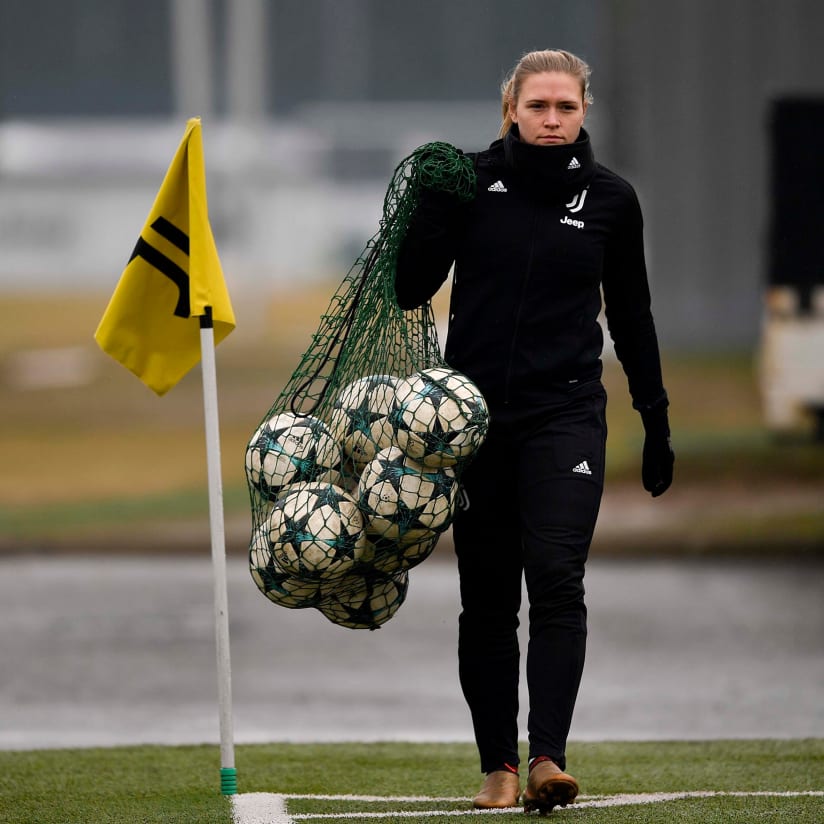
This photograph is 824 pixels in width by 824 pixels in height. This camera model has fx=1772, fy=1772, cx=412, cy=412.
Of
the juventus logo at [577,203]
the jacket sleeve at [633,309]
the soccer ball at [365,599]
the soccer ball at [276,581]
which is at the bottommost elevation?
the soccer ball at [365,599]

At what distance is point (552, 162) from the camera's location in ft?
15.3

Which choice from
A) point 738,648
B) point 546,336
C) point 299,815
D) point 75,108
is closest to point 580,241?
point 546,336

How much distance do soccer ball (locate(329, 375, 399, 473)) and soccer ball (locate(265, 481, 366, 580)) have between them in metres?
0.16

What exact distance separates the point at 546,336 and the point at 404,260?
0.44 meters

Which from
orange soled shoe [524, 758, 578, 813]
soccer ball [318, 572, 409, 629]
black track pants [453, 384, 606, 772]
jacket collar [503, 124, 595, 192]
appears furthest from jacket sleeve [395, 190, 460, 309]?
orange soled shoe [524, 758, 578, 813]

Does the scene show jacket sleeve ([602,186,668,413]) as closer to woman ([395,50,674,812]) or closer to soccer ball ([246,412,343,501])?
woman ([395,50,674,812])

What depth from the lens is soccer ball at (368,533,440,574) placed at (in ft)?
15.2

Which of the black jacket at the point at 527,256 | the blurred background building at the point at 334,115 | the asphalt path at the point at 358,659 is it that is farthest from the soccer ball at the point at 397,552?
the blurred background building at the point at 334,115

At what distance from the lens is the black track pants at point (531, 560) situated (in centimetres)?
462

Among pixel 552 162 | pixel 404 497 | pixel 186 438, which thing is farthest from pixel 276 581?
pixel 186 438

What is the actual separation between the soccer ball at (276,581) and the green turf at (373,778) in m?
0.63

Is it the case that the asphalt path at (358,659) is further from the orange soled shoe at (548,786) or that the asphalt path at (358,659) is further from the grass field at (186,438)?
the orange soled shoe at (548,786)

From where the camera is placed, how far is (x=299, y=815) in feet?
16.0

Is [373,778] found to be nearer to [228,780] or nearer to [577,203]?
[228,780]
